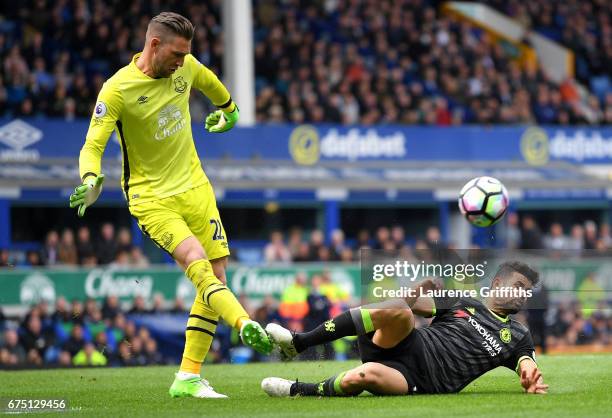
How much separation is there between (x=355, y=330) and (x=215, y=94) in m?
2.30

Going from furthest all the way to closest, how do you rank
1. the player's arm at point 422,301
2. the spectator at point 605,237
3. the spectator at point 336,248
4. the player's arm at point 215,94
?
the spectator at point 605,237, the spectator at point 336,248, the player's arm at point 215,94, the player's arm at point 422,301

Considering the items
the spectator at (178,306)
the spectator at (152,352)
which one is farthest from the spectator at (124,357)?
the spectator at (178,306)

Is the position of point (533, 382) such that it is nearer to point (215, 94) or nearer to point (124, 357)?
point (215, 94)

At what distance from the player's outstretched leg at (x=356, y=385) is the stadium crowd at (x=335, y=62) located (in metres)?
13.1

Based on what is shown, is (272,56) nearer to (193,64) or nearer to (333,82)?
(333,82)

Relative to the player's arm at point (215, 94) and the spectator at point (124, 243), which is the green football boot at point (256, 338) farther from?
the spectator at point (124, 243)

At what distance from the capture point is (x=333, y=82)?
930 inches

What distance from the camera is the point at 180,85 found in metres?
8.34

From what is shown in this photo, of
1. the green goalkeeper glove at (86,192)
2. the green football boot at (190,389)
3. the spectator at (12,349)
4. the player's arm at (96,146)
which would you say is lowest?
the spectator at (12,349)

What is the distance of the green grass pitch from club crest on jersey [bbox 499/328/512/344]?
0.36 meters

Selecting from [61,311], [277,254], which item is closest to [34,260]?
[61,311]

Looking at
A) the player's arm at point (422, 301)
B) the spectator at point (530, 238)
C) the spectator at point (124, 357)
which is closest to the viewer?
the player's arm at point (422, 301)

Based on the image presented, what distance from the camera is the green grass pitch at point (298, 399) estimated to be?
6.90 m

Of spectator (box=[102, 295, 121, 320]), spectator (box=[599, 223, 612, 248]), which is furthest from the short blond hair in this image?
spectator (box=[599, 223, 612, 248])
